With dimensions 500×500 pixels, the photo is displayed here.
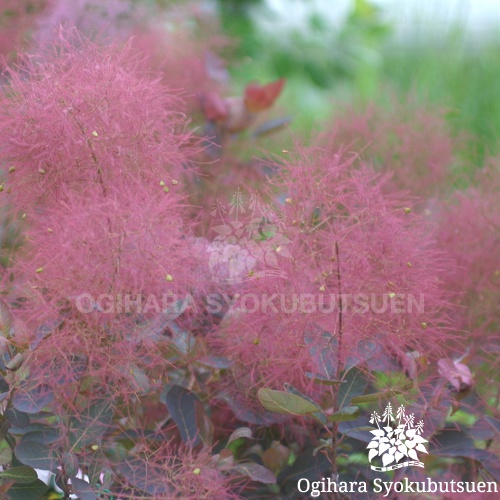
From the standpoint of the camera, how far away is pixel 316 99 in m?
3.57

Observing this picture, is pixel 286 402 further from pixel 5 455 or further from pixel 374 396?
pixel 5 455

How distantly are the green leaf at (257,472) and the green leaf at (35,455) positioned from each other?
0.71ft

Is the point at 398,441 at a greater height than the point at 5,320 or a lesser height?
lesser

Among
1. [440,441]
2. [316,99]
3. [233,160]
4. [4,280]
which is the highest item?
[4,280]

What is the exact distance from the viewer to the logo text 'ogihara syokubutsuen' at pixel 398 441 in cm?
90

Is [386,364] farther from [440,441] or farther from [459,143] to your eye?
[459,143]

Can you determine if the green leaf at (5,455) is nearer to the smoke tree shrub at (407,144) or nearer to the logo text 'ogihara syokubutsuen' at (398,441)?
the logo text 'ogihara syokubutsuen' at (398,441)

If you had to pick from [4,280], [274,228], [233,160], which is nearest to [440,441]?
[274,228]

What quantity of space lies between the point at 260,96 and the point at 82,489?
36.3 inches

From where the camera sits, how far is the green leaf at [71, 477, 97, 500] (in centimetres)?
83

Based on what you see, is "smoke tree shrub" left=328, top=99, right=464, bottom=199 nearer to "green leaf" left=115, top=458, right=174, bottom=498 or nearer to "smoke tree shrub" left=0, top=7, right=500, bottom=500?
"smoke tree shrub" left=0, top=7, right=500, bottom=500

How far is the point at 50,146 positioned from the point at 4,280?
Result: 213mm

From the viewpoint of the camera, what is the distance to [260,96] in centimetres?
151

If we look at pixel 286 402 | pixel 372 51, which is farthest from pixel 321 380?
pixel 372 51
